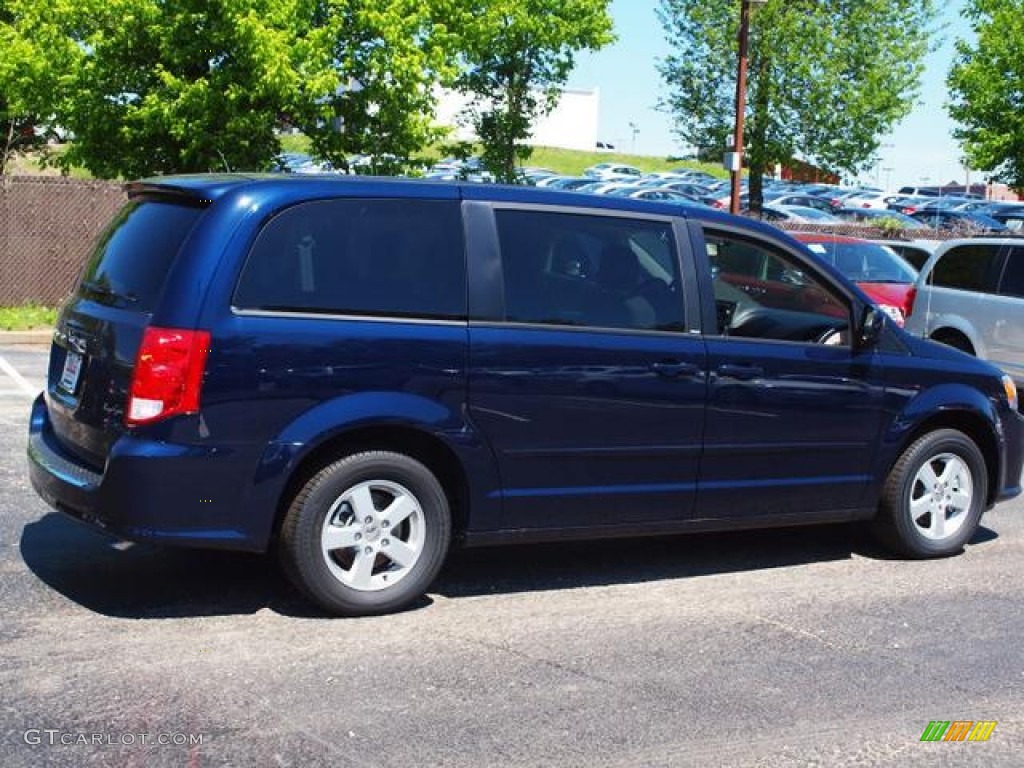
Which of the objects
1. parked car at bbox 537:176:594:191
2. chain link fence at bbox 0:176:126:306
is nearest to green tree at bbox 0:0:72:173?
chain link fence at bbox 0:176:126:306

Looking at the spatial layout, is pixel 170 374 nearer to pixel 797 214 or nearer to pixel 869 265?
pixel 869 265

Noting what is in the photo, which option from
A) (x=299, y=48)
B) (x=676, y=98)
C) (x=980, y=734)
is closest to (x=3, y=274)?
(x=299, y=48)

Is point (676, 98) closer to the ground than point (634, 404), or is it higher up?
higher up

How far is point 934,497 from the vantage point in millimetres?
6879

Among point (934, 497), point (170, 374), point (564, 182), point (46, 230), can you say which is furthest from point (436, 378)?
point (564, 182)

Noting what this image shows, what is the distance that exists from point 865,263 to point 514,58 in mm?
10886

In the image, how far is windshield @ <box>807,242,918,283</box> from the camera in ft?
51.8

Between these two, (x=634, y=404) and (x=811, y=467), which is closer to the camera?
(x=634, y=404)

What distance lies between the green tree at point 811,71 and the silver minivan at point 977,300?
20.4 m

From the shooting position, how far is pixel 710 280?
6.09m

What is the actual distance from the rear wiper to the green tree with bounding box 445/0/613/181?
56.4 ft

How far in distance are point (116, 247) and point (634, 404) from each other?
7.82 feet

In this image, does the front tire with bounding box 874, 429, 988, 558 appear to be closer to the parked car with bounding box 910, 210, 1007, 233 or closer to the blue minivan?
the blue minivan

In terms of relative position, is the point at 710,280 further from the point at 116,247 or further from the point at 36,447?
the point at 36,447
